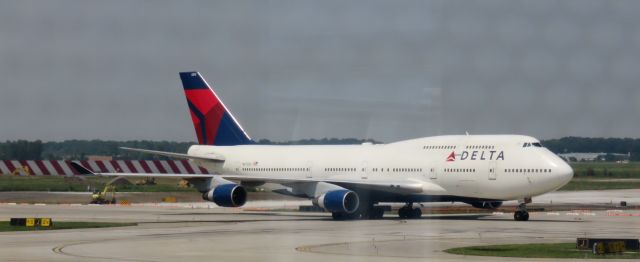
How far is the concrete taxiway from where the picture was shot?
34.9 m

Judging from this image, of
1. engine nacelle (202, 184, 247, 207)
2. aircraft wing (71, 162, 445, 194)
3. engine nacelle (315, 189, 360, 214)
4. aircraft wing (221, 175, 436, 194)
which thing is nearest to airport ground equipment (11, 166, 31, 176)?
aircraft wing (71, 162, 445, 194)

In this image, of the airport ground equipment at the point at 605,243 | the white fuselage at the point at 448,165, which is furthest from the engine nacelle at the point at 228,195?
the airport ground equipment at the point at 605,243

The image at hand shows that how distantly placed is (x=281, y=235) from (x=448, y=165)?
18217 millimetres

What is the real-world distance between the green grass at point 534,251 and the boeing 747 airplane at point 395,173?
19.3 metres

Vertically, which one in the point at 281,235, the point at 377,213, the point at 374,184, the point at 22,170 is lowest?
the point at 281,235

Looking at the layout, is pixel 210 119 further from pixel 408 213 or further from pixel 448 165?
pixel 448 165

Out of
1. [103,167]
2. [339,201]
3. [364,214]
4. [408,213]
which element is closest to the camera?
[339,201]

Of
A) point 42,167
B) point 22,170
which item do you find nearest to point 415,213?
point 42,167

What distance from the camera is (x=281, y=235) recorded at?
4525 cm

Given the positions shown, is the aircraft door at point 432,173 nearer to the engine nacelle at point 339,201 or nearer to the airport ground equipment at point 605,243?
the engine nacelle at point 339,201

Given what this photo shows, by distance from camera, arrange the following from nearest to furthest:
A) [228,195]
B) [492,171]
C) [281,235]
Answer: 1. [281,235]
2. [492,171]
3. [228,195]

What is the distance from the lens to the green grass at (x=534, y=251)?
34.8 meters

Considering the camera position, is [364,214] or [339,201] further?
[364,214]

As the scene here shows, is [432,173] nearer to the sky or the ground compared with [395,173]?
nearer to the ground
